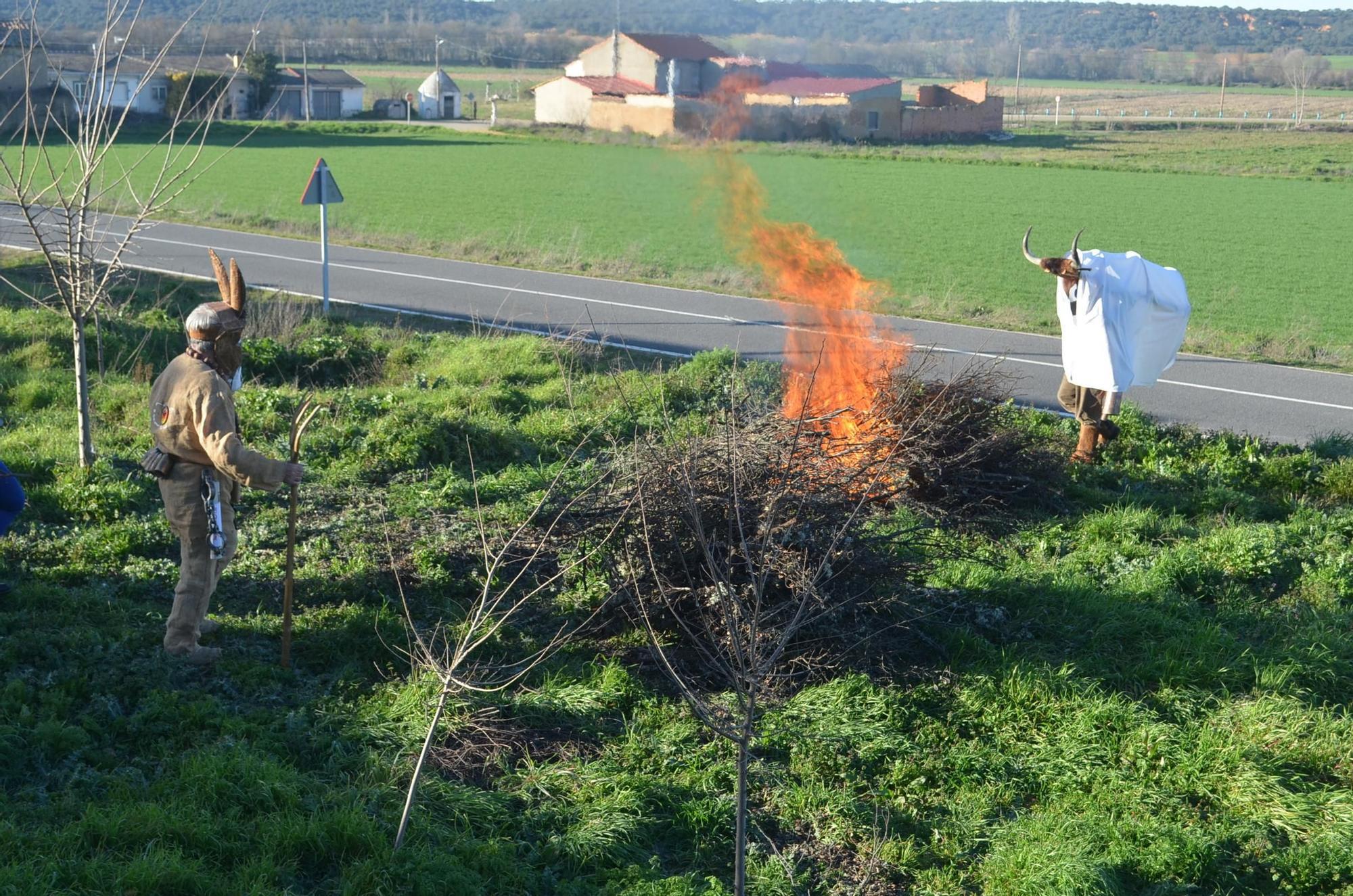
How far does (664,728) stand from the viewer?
6008 mm

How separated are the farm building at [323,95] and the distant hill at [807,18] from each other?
17790mm

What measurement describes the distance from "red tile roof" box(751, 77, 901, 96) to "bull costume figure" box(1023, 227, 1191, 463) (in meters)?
6.89

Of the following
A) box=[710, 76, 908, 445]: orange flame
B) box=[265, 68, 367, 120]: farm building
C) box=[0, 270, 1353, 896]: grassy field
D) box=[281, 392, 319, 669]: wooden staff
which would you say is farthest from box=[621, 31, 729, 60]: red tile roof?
box=[265, 68, 367, 120]: farm building

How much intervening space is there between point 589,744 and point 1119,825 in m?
2.49

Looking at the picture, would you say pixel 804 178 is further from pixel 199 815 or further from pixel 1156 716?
pixel 199 815

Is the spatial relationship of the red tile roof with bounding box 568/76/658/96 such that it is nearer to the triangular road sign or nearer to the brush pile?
the triangular road sign

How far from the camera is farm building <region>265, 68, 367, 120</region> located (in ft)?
240

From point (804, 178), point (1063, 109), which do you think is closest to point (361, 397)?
point (804, 178)

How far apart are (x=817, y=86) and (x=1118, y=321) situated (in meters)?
8.65

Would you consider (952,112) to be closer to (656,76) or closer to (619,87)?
(619,87)

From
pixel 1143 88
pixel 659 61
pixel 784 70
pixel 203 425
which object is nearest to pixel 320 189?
pixel 659 61

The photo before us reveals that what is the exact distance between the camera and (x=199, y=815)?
479 cm

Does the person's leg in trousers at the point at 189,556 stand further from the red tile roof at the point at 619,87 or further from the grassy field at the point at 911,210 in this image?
the red tile roof at the point at 619,87

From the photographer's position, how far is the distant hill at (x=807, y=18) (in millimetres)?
15734
